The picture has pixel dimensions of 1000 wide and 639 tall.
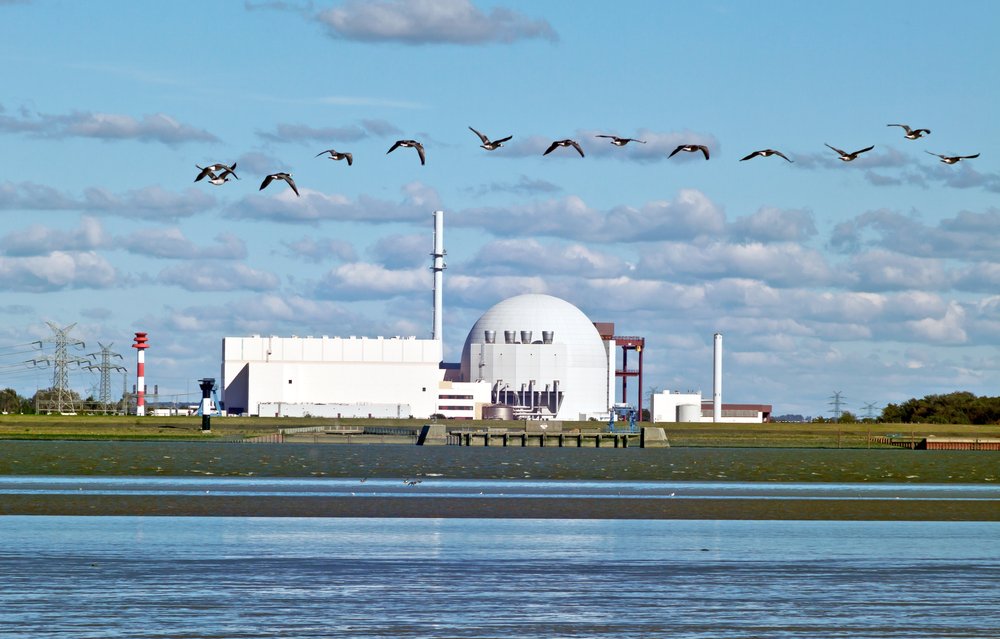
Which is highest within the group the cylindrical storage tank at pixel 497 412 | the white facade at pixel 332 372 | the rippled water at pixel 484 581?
the white facade at pixel 332 372

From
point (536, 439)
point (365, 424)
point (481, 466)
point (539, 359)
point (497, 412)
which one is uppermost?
point (539, 359)

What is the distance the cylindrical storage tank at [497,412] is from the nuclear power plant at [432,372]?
0.40 feet

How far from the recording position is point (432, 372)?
18262 centimetres

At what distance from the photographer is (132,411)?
621 feet

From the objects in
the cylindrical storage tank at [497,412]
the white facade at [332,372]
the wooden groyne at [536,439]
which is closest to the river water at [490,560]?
the wooden groyne at [536,439]

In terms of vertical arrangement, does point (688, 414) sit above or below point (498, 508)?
above

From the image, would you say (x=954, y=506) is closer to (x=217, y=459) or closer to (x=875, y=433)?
(x=217, y=459)

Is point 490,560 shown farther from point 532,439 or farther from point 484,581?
point 532,439

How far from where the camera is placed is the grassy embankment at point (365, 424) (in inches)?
4884

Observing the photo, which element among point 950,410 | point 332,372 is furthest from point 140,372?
point 950,410

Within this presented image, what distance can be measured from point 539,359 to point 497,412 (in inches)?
381

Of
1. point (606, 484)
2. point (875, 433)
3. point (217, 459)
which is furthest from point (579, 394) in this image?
point (606, 484)

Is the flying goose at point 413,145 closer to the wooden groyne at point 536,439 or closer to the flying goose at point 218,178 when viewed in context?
the flying goose at point 218,178

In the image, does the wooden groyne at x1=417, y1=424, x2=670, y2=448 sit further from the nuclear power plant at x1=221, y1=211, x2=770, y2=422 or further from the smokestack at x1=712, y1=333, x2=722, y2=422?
the smokestack at x1=712, y1=333, x2=722, y2=422
